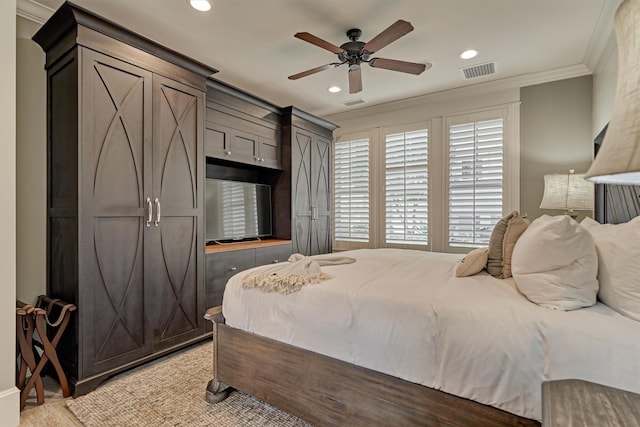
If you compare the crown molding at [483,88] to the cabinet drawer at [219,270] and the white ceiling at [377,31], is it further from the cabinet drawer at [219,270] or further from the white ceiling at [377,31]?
the cabinet drawer at [219,270]

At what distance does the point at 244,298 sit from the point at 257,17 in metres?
2.19

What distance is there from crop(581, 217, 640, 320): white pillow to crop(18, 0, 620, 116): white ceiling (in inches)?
79.3

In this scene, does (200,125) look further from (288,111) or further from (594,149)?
(594,149)

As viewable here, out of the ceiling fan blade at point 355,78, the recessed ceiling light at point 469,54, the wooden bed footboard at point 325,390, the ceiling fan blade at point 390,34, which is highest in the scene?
the recessed ceiling light at point 469,54

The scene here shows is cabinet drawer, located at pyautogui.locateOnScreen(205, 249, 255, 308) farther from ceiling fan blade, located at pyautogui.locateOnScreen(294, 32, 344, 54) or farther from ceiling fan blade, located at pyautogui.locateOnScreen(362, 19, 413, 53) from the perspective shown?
ceiling fan blade, located at pyautogui.locateOnScreen(362, 19, 413, 53)

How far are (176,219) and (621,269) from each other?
278 cm

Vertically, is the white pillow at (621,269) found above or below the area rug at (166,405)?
above

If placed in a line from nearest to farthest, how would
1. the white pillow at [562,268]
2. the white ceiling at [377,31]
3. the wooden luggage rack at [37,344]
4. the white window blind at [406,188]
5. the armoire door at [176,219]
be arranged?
the white pillow at [562,268], the wooden luggage rack at [37,344], the white ceiling at [377,31], the armoire door at [176,219], the white window blind at [406,188]

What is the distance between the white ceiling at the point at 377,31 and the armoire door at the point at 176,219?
0.54 metres

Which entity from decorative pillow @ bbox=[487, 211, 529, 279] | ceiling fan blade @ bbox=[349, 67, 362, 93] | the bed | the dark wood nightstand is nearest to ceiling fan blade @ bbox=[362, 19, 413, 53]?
ceiling fan blade @ bbox=[349, 67, 362, 93]

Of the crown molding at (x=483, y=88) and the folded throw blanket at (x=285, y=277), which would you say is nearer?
the folded throw blanket at (x=285, y=277)

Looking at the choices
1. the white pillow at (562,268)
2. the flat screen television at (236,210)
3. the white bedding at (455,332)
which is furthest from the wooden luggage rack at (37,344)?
the white pillow at (562,268)

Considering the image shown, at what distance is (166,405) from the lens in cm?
198

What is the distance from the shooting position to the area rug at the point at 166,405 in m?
1.82
